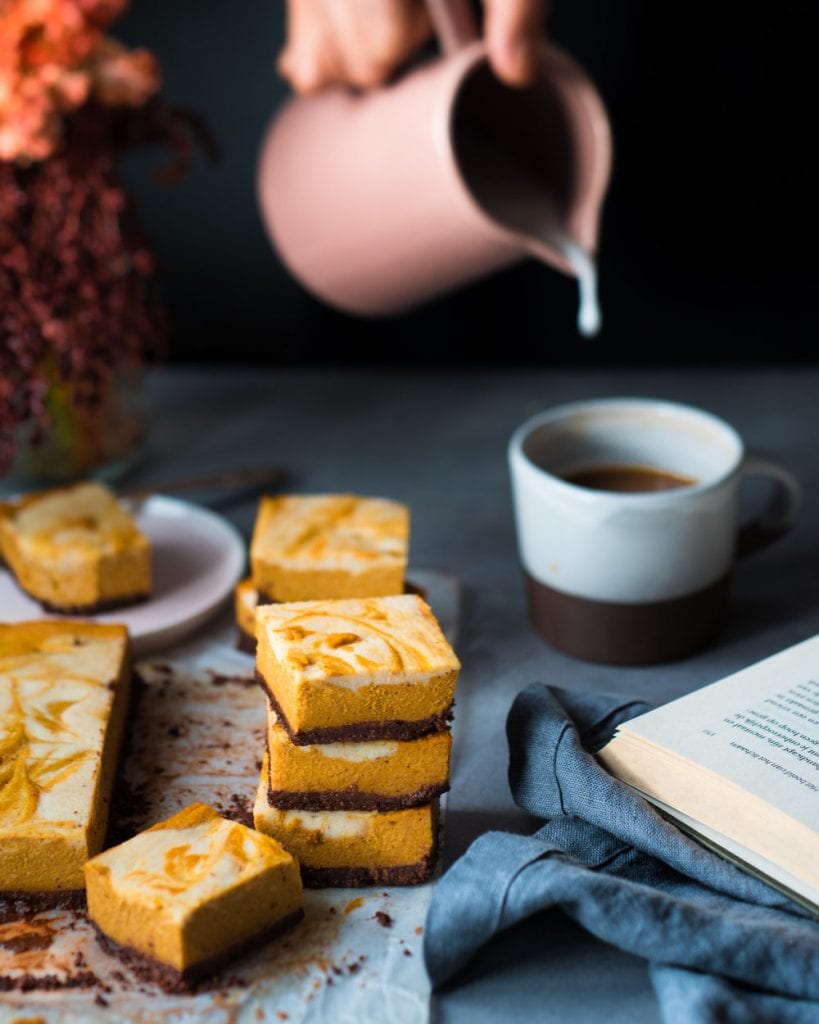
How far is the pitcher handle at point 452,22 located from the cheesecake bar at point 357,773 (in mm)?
809

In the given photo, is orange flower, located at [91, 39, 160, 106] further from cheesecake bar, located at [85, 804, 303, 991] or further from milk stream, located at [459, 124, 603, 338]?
cheesecake bar, located at [85, 804, 303, 991]

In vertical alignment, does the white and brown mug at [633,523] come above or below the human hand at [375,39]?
below

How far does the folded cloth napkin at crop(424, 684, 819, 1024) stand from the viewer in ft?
2.73

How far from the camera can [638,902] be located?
34.1 inches

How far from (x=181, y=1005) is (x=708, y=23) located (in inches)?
57.9

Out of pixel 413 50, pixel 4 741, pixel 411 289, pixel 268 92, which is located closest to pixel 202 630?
pixel 4 741

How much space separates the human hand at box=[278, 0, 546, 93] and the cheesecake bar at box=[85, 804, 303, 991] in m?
0.85

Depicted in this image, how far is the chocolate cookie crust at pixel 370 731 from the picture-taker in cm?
94

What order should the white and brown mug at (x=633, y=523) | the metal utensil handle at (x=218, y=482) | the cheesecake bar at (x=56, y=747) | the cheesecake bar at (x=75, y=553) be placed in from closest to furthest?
the cheesecake bar at (x=56, y=747)
the white and brown mug at (x=633, y=523)
the cheesecake bar at (x=75, y=553)
the metal utensil handle at (x=218, y=482)

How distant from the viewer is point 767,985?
835 millimetres

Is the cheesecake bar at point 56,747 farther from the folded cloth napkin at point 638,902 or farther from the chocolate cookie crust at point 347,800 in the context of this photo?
the folded cloth napkin at point 638,902

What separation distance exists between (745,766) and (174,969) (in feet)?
1.41

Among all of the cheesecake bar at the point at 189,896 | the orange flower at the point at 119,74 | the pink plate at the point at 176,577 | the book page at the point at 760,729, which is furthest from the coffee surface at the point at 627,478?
the orange flower at the point at 119,74

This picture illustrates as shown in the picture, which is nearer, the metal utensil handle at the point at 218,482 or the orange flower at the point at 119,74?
the orange flower at the point at 119,74
